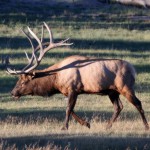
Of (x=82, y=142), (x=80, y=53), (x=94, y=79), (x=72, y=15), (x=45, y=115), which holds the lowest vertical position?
(x=72, y=15)

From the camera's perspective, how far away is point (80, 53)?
3581 cm

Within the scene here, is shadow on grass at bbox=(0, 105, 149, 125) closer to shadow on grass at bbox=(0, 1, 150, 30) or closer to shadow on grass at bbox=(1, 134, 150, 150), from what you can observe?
shadow on grass at bbox=(1, 134, 150, 150)

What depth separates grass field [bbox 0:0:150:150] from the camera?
15.3 metres

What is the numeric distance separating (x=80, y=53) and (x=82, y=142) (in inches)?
823

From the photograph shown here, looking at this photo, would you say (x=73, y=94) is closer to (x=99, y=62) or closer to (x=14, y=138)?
(x=99, y=62)

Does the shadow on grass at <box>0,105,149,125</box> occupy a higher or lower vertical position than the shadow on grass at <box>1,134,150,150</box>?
lower

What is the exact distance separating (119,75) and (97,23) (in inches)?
1099

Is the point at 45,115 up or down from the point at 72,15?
up

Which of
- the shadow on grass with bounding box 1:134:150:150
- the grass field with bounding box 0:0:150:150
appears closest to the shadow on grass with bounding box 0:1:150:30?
the grass field with bounding box 0:0:150:150

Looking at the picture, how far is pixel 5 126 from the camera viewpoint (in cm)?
1803

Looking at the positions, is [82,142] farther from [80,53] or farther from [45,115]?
[80,53]

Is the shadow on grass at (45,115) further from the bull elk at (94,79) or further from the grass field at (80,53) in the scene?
the bull elk at (94,79)

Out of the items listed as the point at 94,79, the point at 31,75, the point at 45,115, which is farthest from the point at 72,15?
the point at 94,79

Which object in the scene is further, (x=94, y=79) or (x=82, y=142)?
(x=94, y=79)
